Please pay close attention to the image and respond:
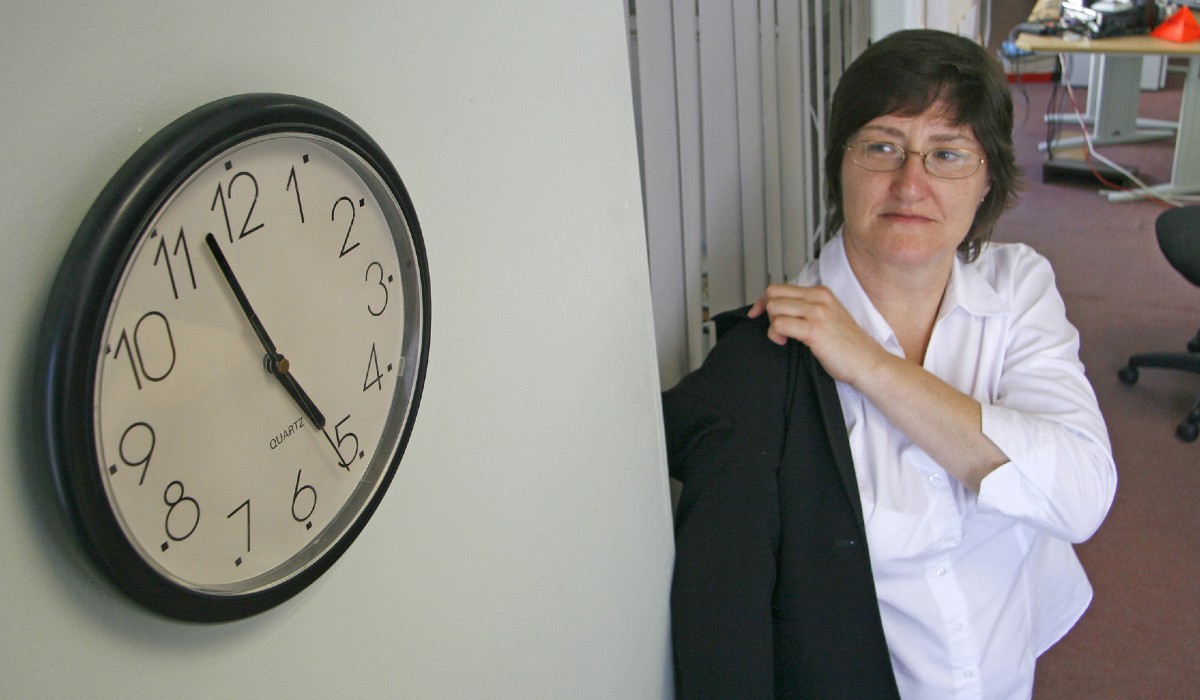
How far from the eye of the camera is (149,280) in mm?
477

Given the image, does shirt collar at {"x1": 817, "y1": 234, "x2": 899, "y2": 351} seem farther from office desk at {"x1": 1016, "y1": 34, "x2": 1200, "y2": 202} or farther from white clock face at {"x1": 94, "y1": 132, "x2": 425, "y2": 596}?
office desk at {"x1": 1016, "y1": 34, "x2": 1200, "y2": 202}

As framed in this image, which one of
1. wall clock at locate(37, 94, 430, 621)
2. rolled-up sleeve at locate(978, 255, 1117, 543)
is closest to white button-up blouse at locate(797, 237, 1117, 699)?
rolled-up sleeve at locate(978, 255, 1117, 543)

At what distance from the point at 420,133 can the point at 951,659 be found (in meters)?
1.19

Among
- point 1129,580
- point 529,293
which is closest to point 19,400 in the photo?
point 529,293

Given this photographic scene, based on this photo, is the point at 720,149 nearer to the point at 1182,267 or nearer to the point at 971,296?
the point at 971,296

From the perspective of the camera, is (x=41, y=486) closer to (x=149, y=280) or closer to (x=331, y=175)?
(x=149, y=280)

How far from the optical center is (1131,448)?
309cm

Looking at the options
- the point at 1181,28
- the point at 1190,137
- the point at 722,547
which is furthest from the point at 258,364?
the point at 1190,137

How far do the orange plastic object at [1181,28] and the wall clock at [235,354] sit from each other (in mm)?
5041

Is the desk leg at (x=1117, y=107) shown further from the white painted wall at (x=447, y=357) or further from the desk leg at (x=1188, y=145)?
the white painted wall at (x=447, y=357)

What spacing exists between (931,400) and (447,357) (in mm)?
834

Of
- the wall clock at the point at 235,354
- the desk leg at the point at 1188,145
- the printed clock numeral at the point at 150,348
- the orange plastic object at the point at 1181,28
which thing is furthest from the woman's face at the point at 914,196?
the desk leg at the point at 1188,145

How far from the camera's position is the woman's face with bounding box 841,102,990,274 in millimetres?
1474

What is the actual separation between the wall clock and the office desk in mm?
4917
